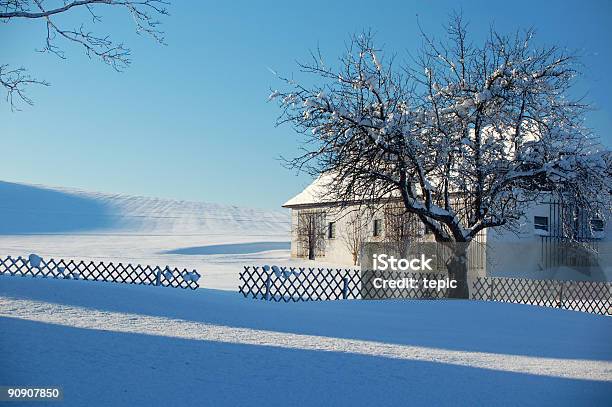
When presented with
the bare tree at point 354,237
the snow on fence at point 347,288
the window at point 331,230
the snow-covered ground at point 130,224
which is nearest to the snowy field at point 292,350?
the snow on fence at point 347,288

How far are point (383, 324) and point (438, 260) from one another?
8136 mm

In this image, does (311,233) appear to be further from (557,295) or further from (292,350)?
(292,350)

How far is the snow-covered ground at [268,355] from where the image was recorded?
236 inches

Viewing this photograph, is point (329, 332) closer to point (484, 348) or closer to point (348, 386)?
point (484, 348)

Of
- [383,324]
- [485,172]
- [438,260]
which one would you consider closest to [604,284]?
[438,260]

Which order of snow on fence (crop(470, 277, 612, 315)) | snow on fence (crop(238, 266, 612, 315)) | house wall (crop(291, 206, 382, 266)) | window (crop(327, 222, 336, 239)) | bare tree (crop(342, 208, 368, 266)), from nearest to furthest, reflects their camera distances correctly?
snow on fence (crop(238, 266, 612, 315))
snow on fence (crop(470, 277, 612, 315))
bare tree (crop(342, 208, 368, 266))
house wall (crop(291, 206, 382, 266))
window (crop(327, 222, 336, 239))

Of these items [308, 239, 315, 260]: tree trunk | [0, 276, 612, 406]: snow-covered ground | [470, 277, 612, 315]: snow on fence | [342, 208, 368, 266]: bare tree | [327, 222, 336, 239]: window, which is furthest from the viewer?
[308, 239, 315, 260]: tree trunk

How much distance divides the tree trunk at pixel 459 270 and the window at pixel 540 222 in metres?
9.18

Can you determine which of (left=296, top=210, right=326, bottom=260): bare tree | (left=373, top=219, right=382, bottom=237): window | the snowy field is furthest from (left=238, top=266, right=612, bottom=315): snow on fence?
(left=296, top=210, right=326, bottom=260): bare tree

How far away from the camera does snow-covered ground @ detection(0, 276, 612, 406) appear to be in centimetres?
600

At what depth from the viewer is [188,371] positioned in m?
6.57

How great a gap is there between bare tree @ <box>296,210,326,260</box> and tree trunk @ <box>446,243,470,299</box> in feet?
64.7

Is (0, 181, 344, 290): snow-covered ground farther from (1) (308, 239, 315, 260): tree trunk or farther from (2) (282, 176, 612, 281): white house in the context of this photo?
(2) (282, 176, 612, 281): white house

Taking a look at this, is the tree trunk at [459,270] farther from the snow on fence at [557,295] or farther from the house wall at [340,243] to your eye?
the house wall at [340,243]
